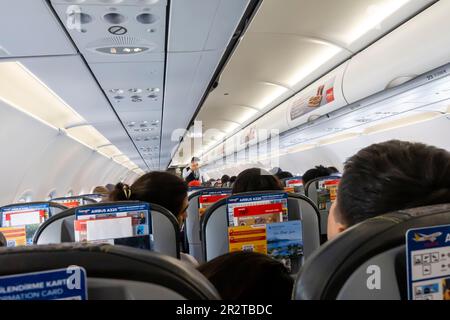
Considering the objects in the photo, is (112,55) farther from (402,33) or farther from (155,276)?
(155,276)

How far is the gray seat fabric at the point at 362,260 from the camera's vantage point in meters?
0.72

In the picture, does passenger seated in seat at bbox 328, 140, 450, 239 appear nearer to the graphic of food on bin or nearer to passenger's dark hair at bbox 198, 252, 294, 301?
passenger's dark hair at bbox 198, 252, 294, 301

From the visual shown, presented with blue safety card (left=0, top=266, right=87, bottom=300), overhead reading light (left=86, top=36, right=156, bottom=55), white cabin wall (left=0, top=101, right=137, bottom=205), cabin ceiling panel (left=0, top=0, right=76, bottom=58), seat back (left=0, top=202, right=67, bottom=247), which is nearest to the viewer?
blue safety card (left=0, top=266, right=87, bottom=300)

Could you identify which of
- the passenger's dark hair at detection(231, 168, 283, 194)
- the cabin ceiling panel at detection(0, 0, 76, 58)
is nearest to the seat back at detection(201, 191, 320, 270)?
the passenger's dark hair at detection(231, 168, 283, 194)

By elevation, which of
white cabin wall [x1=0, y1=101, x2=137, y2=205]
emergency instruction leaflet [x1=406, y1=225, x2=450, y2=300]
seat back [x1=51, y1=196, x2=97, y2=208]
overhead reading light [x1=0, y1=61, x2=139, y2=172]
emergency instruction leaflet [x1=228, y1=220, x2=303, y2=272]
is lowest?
emergency instruction leaflet [x1=228, y1=220, x2=303, y2=272]

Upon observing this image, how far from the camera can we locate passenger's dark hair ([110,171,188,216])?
280 cm

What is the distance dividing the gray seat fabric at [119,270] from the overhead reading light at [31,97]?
450 centimetres

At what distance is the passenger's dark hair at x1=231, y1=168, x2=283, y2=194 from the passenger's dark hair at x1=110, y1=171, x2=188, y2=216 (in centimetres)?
88

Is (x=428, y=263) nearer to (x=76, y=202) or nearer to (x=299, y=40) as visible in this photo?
(x=299, y=40)

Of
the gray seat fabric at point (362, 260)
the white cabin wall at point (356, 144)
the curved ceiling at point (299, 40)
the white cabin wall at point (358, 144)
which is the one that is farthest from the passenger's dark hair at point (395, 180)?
the white cabin wall at point (358, 144)

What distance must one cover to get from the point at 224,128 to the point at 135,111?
21.3 feet

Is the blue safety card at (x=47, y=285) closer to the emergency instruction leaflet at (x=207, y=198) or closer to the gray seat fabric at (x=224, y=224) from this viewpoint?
the gray seat fabric at (x=224, y=224)
